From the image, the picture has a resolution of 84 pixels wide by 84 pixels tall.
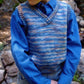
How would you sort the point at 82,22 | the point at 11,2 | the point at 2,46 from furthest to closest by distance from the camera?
the point at 11,2 → the point at 82,22 → the point at 2,46

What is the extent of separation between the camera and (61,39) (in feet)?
4.59

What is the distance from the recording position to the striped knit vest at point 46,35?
1.35m

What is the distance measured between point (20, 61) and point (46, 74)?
25 centimetres

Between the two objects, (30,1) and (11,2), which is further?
(11,2)

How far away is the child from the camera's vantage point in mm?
1346

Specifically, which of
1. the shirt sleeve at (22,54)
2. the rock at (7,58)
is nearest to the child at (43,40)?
the shirt sleeve at (22,54)

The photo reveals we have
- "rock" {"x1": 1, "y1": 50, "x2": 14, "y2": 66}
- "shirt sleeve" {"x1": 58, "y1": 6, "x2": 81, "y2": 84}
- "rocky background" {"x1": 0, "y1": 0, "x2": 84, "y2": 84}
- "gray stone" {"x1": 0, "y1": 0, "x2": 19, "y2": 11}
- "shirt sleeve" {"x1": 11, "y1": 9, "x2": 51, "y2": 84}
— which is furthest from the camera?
"gray stone" {"x1": 0, "y1": 0, "x2": 19, "y2": 11}

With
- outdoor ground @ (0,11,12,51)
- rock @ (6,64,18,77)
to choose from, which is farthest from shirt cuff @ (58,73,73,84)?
outdoor ground @ (0,11,12,51)

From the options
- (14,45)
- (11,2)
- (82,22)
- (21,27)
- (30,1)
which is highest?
Result: (30,1)

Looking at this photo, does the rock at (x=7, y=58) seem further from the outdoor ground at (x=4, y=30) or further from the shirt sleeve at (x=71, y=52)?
the shirt sleeve at (x=71, y=52)

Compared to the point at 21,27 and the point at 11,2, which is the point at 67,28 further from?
the point at 11,2

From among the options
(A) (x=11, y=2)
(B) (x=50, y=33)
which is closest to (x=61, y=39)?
(B) (x=50, y=33)

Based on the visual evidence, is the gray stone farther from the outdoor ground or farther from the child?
the child

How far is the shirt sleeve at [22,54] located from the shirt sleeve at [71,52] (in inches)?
5.5
